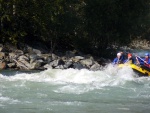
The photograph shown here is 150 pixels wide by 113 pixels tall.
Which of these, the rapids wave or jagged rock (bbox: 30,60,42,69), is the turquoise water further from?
jagged rock (bbox: 30,60,42,69)

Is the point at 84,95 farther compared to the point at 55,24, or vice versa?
the point at 55,24

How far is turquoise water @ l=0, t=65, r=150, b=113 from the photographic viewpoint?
10648mm

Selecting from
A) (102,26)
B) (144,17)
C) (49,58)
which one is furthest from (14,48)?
(144,17)

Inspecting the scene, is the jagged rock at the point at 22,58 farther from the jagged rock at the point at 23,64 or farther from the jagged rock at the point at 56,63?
the jagged rock at the point at 56,63

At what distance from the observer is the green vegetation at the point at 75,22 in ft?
75.2

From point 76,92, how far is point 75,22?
38.7 feet

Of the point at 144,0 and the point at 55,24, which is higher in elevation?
the point at 144,0

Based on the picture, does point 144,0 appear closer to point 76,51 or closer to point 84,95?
point 76,51

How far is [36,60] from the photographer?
68.2 ft

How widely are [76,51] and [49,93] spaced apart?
42.9 feet

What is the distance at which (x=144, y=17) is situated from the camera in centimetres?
2570

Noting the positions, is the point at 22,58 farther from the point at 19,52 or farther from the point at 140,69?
the point at 140,69

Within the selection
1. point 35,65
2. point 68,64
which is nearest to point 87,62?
point 68,64

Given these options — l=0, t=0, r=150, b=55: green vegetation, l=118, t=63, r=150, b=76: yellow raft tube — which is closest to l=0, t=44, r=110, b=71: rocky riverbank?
l=0, t=0, r=150, b=55: green vegetation
